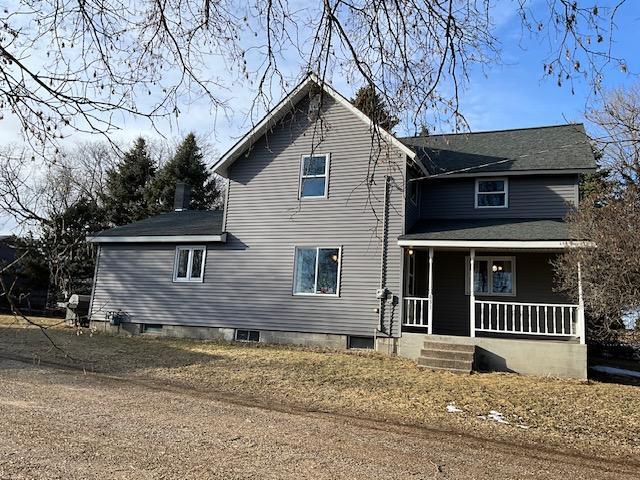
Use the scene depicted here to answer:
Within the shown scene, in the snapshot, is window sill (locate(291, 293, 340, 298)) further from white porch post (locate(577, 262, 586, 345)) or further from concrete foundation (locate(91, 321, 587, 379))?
white porch post (locate(577, 262, 586, 345))

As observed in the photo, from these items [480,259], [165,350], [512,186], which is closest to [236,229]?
[165,350]

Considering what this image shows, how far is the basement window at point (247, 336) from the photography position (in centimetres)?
1470

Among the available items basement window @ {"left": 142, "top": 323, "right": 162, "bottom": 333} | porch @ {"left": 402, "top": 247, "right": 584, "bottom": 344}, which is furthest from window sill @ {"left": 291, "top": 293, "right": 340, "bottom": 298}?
basement window @ {"left": 142, "top": 323, "right": 162, "bottom": 333}

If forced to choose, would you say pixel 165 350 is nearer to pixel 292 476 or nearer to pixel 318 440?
pixel 318 440

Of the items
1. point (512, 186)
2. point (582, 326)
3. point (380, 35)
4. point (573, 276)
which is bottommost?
point (582, 326)

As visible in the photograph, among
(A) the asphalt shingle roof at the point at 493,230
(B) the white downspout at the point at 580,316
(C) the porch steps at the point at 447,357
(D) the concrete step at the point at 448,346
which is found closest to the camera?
(B) the white downspout at the point at 580,316

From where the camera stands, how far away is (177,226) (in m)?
17.2

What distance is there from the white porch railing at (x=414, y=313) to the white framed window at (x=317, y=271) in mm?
1979

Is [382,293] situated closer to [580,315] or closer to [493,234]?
[493,234]

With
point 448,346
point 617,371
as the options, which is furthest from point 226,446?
point 617,371

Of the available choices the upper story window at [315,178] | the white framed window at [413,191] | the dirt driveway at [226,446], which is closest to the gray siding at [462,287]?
the white framed window at [413,191]

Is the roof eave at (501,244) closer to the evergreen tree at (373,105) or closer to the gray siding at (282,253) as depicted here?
the gray siding at (282,253)

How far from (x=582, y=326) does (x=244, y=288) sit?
922 cm

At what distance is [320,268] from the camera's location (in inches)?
560
